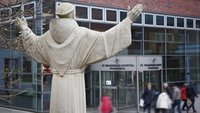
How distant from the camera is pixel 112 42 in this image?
4664 mm

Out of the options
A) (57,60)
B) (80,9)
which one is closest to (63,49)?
(57,60)

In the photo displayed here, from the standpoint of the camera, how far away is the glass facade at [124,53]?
19.6 meters

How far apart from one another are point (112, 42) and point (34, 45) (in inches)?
40.1

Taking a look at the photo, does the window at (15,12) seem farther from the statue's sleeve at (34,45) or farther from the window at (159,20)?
the window at (159,20)

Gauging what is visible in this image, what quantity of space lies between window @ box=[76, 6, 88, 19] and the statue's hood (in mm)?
15773

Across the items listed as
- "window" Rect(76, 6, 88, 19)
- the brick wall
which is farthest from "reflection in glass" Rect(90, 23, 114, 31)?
the brick wall

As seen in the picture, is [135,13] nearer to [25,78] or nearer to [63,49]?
[63,49]

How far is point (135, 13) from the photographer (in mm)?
4551

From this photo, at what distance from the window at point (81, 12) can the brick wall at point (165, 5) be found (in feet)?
1.31

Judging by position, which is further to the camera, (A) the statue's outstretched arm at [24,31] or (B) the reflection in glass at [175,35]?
(B) the reflection in glass at [175,35]

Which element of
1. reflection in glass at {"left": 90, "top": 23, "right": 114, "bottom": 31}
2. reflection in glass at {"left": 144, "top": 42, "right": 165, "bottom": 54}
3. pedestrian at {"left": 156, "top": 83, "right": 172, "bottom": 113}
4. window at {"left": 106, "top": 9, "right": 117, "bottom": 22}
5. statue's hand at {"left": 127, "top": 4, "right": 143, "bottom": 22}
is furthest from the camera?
reflection in glass at {"left": 144, "top": 42, "right": 165, "bottom": 54}

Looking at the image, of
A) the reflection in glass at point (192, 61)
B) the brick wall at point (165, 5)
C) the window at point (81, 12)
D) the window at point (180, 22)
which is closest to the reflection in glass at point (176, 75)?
the reflection in glass at point (192, 61)

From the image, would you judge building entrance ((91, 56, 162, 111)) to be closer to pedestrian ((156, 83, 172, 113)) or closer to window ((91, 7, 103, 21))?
window ((91, 7, 103, 21))

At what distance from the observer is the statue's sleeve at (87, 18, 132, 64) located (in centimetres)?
462
